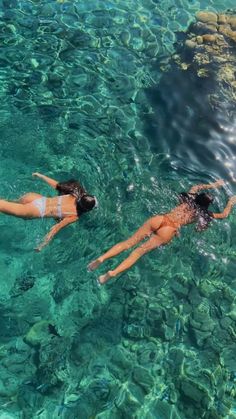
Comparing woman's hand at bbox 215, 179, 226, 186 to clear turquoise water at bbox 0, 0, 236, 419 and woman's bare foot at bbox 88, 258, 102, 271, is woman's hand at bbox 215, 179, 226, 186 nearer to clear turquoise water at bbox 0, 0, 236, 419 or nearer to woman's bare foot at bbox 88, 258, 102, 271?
clear turquoise water at bbox 0, 0, 236, 419

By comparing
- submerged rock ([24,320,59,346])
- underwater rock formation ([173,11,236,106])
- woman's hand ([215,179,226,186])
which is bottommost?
submerged rock ([24,320,59,346])

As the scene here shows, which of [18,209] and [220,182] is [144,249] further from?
[220,182]

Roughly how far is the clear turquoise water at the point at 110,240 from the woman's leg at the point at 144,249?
408 millimetres

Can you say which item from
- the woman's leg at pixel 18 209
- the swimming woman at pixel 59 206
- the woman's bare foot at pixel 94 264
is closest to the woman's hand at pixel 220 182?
the swimming woman at pixel 59 206

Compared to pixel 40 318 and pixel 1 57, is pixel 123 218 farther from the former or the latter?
pixel 1 57

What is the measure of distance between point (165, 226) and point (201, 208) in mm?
931

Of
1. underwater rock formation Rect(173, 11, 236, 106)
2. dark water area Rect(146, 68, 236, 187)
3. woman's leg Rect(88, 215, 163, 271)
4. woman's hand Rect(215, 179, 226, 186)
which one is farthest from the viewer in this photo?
underwater rock formation Rect(173, 11, 236, 106)

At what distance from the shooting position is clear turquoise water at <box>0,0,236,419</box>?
23.2 feet

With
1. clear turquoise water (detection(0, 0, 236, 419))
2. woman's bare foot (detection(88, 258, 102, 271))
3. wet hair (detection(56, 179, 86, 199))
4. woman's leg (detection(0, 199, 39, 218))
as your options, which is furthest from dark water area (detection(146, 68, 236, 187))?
woman's leg (detection(0, 199, 39, 218))

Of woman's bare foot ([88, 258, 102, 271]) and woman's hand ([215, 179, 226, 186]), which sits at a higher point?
woman's hand ([215, 179, 226, 186])

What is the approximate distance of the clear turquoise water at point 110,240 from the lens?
7062 mm

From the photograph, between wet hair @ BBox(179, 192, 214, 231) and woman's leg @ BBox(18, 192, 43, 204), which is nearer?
woman's leg @ BBox(18, 192, 43, 204)

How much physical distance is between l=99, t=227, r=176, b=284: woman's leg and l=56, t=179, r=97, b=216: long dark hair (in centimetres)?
106

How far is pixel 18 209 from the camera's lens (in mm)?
7680
